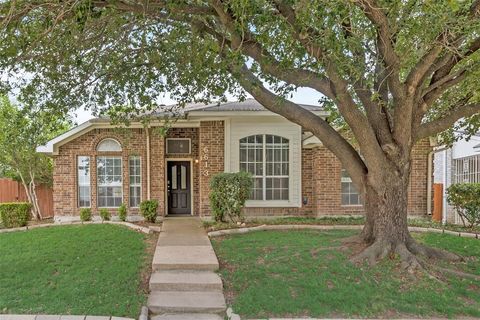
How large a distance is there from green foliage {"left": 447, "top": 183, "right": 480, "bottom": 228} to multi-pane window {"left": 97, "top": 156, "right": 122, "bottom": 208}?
426 inches

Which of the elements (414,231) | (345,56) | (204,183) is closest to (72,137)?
(204,183)

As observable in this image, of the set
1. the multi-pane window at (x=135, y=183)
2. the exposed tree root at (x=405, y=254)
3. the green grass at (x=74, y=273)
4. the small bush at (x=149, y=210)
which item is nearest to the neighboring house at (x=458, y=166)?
the exposed tree root at (x=405, y=254)

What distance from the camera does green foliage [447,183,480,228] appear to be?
11094mm

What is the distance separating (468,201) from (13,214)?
46.3 ft

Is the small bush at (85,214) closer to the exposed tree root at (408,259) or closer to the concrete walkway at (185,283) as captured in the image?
the concrete walkway at (185,283)

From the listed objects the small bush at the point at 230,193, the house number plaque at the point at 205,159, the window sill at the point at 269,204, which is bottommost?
the window sill at the point at 269,204

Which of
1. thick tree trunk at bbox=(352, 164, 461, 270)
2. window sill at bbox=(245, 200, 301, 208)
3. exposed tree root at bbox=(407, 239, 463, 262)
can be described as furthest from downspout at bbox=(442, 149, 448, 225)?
thick tree trunk at bbox=(352, 164, 461, 270)

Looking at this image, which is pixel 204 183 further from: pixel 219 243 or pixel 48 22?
pixel 48 22

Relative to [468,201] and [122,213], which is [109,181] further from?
[468,201]

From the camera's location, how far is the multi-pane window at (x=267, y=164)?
13.0 metres

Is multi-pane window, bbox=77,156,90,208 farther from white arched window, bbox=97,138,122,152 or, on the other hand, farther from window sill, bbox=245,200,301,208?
window sill, bbox=245,200,301,208

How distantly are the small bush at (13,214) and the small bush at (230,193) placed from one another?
21.2 feet

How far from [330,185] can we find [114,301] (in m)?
9.09

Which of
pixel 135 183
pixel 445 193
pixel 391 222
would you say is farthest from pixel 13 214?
pixel 445 193
